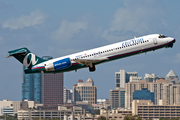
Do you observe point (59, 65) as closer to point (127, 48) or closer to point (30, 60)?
point (30, 60)

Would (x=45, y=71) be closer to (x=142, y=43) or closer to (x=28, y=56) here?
(x=28, y=56)

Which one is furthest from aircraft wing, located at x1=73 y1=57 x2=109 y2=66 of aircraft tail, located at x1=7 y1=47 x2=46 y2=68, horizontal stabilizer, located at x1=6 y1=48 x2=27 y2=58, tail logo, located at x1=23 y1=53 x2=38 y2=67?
horizontal stabilizer, located at x1=6 y1=48 x2=27 y2=58

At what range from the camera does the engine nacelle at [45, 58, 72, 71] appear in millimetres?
74625

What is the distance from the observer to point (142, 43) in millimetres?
72438

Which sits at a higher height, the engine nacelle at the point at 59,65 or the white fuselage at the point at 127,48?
the white fuselage at the point at 127,48

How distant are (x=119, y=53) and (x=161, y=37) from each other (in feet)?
25.9

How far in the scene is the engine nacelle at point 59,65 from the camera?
245 ft

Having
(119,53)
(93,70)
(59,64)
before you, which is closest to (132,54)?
(119,53)

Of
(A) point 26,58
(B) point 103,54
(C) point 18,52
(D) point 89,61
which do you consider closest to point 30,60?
(A) point 26,58

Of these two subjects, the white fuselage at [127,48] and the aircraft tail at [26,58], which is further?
the aircraft tail at [26,58]

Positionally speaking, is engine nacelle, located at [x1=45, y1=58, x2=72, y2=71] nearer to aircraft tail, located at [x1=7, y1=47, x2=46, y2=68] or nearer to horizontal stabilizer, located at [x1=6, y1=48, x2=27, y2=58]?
aircraft tail, located at [x1=7, y1=47, x2=46, y2=68]

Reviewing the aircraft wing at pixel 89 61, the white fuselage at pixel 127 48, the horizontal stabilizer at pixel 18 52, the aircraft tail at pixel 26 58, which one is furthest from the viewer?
the aircraft tail at pixel 26 58

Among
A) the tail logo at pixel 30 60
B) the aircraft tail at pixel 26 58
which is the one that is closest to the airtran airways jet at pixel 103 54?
the aircraft tail at pixel 26 58

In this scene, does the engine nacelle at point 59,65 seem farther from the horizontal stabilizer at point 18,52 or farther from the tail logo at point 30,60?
the horizontal stabilizer at point 18,52
